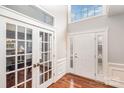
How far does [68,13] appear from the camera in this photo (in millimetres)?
4227

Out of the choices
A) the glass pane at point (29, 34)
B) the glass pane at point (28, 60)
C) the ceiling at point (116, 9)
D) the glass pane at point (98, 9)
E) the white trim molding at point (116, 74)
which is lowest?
the white trim molding at point (116, 74)

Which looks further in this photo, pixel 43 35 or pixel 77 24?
pixel 77 24

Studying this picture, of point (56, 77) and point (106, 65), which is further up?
point (106, 65)

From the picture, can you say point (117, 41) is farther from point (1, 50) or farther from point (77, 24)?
point (1, 50)

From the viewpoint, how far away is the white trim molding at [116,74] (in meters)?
2.94

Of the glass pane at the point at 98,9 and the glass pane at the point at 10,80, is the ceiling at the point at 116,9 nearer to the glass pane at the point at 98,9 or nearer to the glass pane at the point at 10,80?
the glass pane at the point at 98,9

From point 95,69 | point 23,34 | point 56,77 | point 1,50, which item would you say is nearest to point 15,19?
point 23,34

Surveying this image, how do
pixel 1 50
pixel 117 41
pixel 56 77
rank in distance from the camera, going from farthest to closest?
pixel 56 77, pixel 117 41, pixel 1 50

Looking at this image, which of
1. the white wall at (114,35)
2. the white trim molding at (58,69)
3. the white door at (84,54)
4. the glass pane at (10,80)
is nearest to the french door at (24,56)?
the glass pane at (10,80)

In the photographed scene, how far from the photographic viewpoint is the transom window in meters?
3.49

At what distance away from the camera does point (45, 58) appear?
8.84 ft

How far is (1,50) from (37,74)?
43.7 inches

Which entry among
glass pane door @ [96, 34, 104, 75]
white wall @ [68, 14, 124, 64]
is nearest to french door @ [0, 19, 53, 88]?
glass pane door @ [96, 34, 104, 75]

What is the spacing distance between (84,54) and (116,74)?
1232 millimetres
